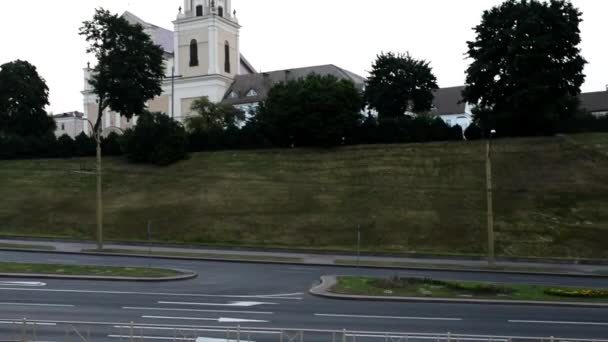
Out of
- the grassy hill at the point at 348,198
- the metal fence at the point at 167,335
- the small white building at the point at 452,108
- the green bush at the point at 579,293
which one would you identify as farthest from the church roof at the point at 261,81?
the metal fence at the point at 167,335

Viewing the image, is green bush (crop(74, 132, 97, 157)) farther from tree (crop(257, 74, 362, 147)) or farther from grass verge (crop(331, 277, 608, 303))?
grass verge (crop(331, 277, 608, 303))

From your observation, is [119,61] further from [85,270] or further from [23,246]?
[85,270]

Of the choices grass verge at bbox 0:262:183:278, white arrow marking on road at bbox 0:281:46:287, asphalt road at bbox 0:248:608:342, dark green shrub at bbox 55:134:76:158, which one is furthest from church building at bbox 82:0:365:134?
asphalt road at bbox 0:248:608:342

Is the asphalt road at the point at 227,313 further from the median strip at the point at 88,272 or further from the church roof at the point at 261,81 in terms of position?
the church roof at the point at 261,81

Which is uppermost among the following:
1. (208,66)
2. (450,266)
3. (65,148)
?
(208,66)

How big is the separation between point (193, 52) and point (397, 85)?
39814mm

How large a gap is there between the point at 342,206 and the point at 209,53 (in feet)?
198

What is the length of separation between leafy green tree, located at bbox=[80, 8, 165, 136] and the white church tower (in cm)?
2361

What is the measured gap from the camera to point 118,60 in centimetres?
7750

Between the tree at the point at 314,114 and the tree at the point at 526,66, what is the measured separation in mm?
12752

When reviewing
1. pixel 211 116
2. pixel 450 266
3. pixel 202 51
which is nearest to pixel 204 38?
pixel 202 51

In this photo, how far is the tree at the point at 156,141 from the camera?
65625 millimetres

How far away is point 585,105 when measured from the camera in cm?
11281

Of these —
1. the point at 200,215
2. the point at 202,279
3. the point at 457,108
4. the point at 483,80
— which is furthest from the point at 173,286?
the point at 457,108
